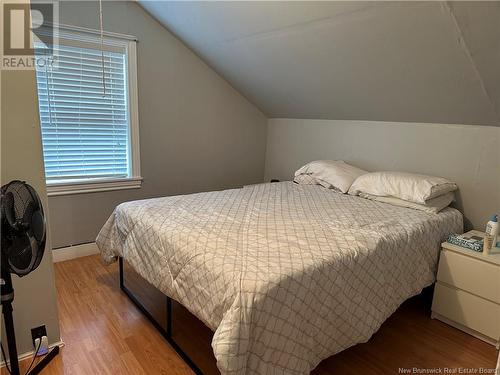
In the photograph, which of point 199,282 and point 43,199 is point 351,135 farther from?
point 43,199

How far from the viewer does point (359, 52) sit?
246 cm

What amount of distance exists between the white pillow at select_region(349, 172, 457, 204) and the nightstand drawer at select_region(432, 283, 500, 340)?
642mm

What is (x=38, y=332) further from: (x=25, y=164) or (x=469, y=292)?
(x=469, y=292)

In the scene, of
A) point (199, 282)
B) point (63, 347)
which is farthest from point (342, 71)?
point (63, 347)

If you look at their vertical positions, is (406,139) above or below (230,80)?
below

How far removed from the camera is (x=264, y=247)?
170 cm

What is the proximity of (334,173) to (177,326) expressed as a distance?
1877 mm

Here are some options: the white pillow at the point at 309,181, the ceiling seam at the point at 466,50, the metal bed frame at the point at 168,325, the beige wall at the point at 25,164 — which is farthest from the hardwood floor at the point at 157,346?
the ceiling seam at the point at 466,50

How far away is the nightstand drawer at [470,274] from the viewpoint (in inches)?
79.8

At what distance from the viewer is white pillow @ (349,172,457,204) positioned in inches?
96.8

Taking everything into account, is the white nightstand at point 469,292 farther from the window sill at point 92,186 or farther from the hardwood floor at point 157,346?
the window sill at point 92,186

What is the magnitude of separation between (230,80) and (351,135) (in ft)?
4.82

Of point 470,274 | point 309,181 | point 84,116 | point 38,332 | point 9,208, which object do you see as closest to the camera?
point 9,208

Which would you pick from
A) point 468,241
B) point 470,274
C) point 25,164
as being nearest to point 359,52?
point 468,241
